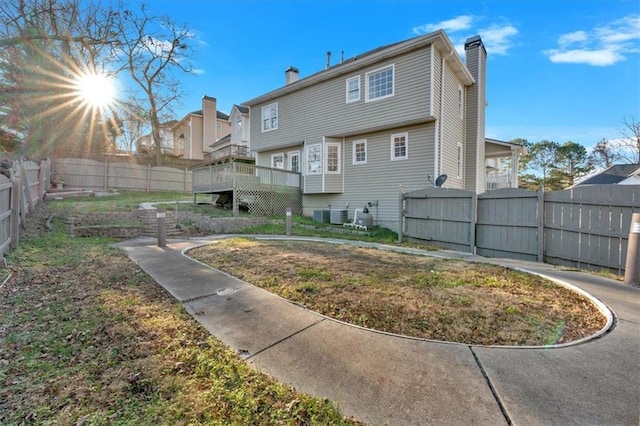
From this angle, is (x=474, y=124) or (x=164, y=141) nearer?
(x=474, y=124)

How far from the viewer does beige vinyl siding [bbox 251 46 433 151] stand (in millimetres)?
11055

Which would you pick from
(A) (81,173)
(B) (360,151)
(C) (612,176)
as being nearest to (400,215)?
(B) (360,151)

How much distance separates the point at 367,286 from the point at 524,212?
4989 mm

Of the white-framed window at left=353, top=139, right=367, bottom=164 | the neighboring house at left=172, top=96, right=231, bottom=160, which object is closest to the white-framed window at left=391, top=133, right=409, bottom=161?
the white-framed window at left=353, top=139, right=367, bottom=164

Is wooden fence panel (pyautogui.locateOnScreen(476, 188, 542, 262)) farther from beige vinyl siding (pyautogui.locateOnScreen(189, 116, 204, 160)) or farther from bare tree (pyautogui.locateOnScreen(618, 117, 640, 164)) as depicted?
beige vinyl siding (pyautogui.locateOnScreen(189, 116, 204, 160))

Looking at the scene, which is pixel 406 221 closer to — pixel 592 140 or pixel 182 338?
pixel 182 338

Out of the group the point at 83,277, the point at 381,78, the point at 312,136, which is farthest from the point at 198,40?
the point at 83,277

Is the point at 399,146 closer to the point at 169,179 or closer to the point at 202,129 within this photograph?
the point at 169,179

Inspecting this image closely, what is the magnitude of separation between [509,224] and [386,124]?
644 cm

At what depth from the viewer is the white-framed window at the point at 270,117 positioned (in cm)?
1650

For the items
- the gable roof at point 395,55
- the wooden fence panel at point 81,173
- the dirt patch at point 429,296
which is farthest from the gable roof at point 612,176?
the wooden fence panel at point 81,173

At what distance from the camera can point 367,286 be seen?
13.9 ft

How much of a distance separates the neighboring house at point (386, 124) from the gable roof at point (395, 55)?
36 mm

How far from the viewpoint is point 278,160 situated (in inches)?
673
